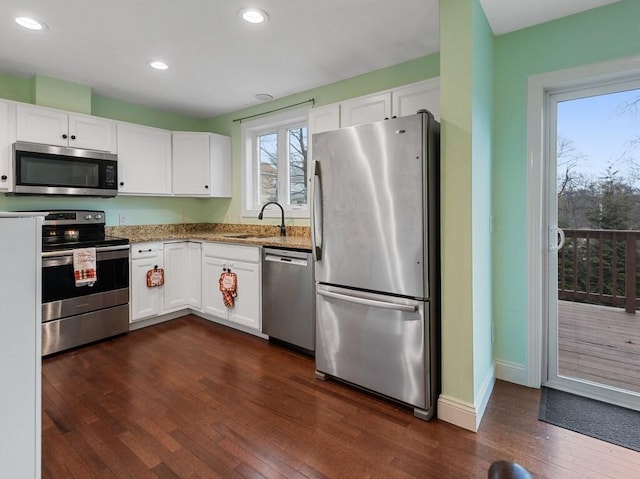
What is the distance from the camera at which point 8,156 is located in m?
2.93

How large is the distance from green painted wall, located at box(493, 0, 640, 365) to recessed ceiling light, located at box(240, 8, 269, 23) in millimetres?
1633

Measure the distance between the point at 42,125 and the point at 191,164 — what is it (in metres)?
1.44

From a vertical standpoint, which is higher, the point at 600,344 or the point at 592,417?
the point at 600,344

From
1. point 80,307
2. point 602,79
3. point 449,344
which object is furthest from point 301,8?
point 80,307

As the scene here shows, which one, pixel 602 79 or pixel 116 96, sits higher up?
pixel 116 96

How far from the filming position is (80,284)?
3051 mm

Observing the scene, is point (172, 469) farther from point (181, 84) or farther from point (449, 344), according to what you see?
point (181, 84)

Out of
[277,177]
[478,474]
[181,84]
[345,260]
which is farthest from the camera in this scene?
[277,177]

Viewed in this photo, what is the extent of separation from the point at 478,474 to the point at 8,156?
13.3 ft

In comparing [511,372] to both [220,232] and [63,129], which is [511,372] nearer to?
[220,232]

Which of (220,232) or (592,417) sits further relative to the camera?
(220,232)

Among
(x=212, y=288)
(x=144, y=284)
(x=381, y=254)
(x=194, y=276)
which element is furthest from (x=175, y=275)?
(x=381, y=254)

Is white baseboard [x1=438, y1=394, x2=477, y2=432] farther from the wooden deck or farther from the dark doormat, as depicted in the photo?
the wooden deck

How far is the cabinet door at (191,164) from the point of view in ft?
13.5
